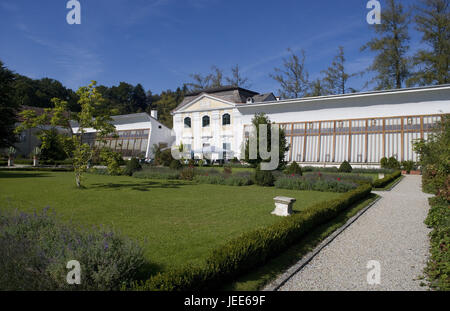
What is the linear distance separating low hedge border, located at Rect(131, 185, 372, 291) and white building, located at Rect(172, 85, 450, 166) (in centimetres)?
2282

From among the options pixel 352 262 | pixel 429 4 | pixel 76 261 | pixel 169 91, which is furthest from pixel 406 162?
pixel 169 91

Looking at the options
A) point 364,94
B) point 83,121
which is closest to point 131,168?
point 83,121

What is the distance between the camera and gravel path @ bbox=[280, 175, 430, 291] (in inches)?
169

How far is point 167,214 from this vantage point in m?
7.83

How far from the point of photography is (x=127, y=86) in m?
79.3

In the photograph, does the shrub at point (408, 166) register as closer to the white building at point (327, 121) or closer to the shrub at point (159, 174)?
the white building at point (327, 121)

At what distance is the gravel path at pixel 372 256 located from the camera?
429 cm

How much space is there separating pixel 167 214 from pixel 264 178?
8.01m

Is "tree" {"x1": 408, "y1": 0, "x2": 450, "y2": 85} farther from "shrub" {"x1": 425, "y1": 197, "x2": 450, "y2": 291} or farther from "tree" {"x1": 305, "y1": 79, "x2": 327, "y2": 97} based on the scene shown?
"shrub" {"x1": 425, "y1": 197, "x2": 450, "y2": 291}

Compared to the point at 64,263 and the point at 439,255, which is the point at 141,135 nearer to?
the point at 64,263

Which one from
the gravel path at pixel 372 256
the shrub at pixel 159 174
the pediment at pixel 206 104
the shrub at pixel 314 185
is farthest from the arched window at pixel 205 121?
the gravel path at pixel 372 256

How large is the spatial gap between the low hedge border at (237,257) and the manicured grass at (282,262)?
107 mm

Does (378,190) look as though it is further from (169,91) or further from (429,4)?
(169,91)
